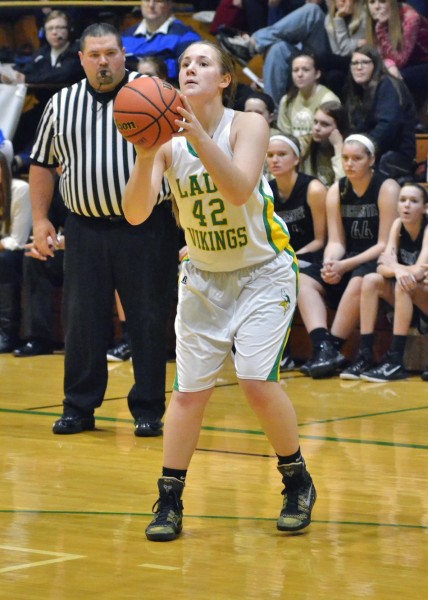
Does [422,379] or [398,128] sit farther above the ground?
[398,128]

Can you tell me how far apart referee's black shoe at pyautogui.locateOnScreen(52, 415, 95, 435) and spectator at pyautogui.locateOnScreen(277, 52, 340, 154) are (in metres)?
4.14

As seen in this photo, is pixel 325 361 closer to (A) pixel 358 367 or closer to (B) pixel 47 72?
(A) pixel 358 367

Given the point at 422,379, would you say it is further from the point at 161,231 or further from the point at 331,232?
the point at 161,231

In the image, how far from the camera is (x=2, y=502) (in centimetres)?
449

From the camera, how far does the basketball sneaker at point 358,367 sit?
26.1 ft

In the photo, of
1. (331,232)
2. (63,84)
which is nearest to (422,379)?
(331,232)

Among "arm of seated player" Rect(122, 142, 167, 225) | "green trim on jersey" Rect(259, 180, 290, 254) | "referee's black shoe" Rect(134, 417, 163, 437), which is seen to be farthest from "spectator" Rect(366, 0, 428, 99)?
"arm of seated player" Rect(122, 142, 167, 225)

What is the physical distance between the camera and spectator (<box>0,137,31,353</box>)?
9.67 metres

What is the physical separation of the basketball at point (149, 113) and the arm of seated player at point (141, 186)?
0.06 metres

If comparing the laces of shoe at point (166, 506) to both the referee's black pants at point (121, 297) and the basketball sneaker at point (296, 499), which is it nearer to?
the basketball sneaker at point (296, 499)

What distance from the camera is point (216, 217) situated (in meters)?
4.14

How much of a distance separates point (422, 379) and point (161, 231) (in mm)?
2742

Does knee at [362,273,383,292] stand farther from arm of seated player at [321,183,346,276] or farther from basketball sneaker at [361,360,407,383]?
basketball sneaker at [361,360,407,383]

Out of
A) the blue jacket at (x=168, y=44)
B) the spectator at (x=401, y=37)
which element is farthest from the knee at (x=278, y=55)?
the spectator at (x=401, y=37)
